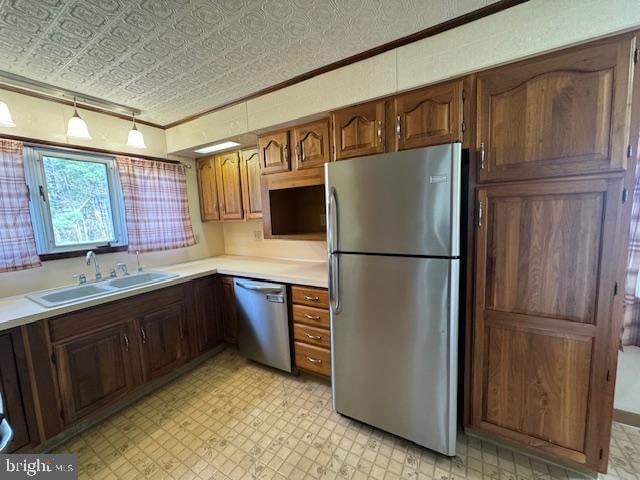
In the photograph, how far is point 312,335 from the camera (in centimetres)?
211

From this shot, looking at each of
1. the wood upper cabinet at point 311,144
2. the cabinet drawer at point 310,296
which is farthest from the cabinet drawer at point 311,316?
the wood upper cabinet at point 311,144

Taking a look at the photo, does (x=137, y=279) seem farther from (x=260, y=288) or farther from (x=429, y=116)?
(x=429, y=116)

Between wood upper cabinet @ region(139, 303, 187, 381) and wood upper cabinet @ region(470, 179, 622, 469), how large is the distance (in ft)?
7.48

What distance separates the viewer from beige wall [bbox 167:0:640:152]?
3.70 ft

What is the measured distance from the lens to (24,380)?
1515 mm

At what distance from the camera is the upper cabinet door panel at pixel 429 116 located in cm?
144

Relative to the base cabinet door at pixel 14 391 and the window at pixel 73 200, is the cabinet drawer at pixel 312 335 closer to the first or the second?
the base cabinet door at pixel 14 391

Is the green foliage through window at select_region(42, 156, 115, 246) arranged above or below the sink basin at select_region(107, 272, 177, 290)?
above

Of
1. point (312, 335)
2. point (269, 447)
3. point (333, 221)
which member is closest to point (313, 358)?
point (312, 335)

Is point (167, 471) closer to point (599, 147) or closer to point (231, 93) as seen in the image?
point (231, 93)

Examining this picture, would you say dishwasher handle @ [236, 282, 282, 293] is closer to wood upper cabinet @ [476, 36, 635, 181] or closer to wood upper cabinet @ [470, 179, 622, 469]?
wood upper cabinet @ [470, 179, 622, 469]

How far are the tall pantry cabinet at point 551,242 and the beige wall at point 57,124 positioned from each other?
2.91m


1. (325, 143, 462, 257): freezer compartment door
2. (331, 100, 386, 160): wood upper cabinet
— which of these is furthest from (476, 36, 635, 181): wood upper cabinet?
(331, 100, 386, 160): wood upper cabinet

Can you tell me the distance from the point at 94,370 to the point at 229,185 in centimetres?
190
